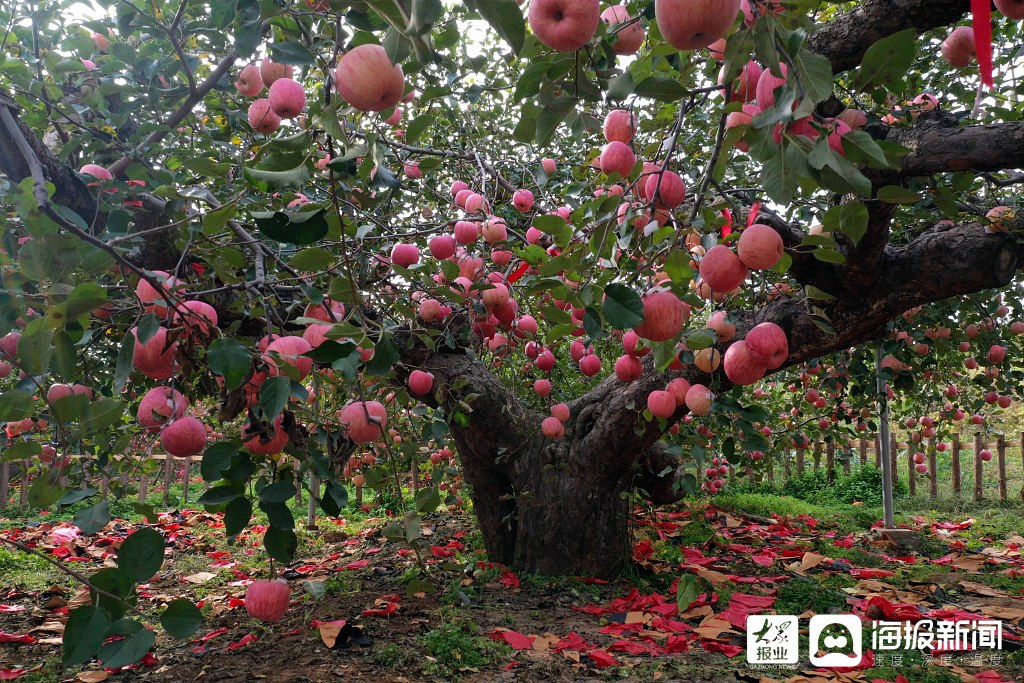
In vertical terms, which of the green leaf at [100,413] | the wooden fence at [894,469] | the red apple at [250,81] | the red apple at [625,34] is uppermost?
the red apple at [250,81]

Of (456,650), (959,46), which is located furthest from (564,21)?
(456,650)

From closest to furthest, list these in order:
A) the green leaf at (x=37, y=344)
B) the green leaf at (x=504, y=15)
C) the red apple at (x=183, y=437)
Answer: the green leaf at (x=504, y=15) → the green leaf at (x=37, y=344) → the red apple at (x=183, y=437)

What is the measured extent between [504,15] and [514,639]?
8.96ft

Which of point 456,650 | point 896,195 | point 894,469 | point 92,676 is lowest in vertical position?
point 92,676

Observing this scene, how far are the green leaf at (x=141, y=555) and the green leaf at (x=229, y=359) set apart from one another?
0.93 ft

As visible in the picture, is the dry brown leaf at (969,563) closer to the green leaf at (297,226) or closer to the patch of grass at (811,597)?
the patch of grass at (811,597)

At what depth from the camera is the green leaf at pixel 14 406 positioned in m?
1.16

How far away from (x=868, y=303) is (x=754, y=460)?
2654mm

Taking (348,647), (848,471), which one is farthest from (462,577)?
(848,471)

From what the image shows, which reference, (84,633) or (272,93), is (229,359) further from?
(272,93)

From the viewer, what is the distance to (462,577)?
13.0ft

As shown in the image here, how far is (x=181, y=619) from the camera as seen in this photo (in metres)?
1.03

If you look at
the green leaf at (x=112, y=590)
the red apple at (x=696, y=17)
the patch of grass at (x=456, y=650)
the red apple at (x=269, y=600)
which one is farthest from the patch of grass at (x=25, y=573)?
the red apple at (x=696, y=17)

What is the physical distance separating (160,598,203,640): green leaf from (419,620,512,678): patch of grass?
5.61 feet
